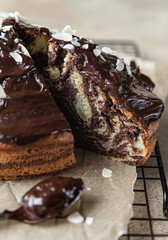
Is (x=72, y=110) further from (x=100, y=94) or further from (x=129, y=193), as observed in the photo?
(x=129, y=193)

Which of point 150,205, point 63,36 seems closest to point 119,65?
point 63,36

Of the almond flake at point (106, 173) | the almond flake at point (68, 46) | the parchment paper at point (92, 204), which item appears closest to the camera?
the parchment paper at point (92, 204)

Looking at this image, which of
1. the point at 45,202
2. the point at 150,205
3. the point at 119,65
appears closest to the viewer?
the point at 45,202

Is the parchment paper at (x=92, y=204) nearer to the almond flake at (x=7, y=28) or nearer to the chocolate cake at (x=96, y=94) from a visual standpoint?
the chocolate cake at (x=96, y=94)

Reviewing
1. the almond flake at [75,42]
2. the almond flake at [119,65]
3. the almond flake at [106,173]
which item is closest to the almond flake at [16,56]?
the almond flake at [75,42]

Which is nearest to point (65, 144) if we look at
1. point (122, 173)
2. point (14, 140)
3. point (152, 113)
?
point (14, 140)

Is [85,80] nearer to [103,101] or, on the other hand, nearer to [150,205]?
[103,101]

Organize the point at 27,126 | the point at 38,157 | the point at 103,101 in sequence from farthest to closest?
the point at 103,101, the point at 38,157, the point at 27,126
